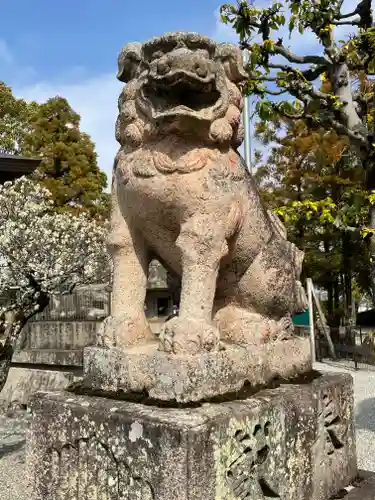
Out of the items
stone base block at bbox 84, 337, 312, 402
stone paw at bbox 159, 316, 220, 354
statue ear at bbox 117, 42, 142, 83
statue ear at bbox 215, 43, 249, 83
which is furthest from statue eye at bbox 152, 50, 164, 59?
stone base block at bbox 84, 337, 312, 402

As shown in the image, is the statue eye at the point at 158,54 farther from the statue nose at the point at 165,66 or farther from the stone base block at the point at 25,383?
the stone base block at the point at 25,383

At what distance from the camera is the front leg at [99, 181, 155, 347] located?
238cm

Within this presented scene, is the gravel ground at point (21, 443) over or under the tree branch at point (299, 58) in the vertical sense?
under

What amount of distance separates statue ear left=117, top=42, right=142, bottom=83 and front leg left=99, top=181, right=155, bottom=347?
0.55 metres

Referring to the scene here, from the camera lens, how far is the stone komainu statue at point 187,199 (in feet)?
7.26

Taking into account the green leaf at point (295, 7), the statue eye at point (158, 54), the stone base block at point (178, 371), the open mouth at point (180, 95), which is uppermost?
the green leaf at point (295, 7)

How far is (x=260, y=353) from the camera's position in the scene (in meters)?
2.44

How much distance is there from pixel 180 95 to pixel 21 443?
17.9 feet

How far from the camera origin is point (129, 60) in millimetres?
2408

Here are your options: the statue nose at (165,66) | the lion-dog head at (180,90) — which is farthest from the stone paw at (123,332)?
the statue nose at (165,66)

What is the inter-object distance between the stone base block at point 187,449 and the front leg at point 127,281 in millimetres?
359

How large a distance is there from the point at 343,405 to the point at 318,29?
4.32 meters

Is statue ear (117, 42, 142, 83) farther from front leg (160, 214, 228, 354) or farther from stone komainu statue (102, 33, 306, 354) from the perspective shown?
front leg (160, 214, 228, 354)

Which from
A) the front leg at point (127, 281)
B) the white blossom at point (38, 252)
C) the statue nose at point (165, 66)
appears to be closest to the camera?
the statue nose at point (165, 66)
